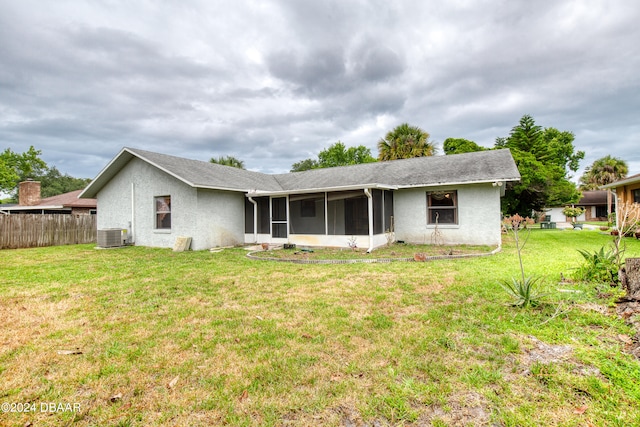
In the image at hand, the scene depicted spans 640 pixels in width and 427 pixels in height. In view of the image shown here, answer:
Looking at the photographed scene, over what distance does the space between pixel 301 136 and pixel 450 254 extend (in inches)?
1045

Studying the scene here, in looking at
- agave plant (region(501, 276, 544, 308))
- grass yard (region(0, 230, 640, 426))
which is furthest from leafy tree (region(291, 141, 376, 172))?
agave plant (region(501, 276, 544, 308))

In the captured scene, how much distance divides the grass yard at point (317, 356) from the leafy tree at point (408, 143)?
789 inches

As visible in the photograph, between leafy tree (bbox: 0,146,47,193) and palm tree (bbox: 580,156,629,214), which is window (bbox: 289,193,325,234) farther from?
palm tree (bbox: 580,156,629,214)

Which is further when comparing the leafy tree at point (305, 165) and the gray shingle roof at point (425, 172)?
the leafy tree at point (305, 165)

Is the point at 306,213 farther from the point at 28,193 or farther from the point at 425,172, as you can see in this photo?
the point at 28,193

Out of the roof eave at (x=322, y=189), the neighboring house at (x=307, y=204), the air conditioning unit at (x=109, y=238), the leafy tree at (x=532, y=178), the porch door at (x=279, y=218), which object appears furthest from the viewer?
the leafy tree at (x=532, y=178)

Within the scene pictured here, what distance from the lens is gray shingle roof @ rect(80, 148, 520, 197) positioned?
457 inches

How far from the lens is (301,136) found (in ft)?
108

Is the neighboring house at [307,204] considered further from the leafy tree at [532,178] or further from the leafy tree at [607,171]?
the leafy tree at [607,171]

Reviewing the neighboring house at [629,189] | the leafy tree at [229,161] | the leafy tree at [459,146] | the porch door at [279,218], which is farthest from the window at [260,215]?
the leafy tree at [459,146]

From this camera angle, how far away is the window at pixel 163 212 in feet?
42.5

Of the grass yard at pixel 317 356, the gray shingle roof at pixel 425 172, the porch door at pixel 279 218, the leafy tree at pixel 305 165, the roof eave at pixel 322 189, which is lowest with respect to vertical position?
the grass yard at pixel 317 356

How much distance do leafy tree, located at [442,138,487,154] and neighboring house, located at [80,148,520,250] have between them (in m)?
14.7

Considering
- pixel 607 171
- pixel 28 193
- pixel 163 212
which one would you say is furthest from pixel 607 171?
pixel 28 193
